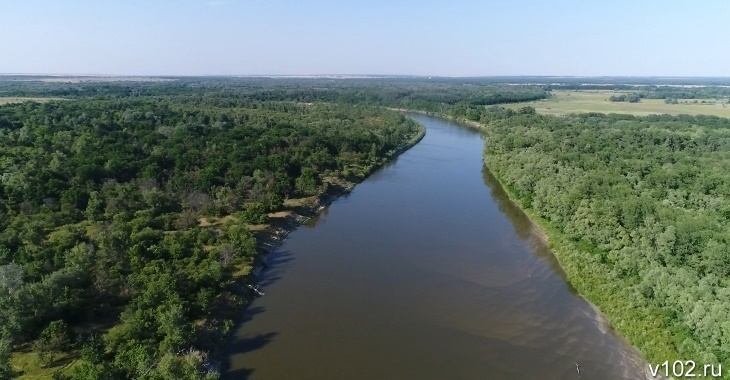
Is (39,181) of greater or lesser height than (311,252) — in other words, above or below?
above

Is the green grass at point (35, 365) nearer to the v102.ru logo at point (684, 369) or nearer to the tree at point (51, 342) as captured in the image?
the tree at point (51, 342)

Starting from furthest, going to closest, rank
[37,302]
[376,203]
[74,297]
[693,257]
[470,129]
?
[470,129] → [376,203] → [693,257] → [74,297] → [37,302]

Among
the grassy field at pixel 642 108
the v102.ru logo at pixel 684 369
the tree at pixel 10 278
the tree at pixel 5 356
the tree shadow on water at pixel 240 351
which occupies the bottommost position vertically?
the tree shadow on water at pixel 240 351

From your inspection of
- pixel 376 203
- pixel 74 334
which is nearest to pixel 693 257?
pixel 376 203

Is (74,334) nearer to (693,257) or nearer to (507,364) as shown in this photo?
(507,364)

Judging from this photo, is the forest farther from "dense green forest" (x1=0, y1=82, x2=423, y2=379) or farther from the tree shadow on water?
the tree shadow on water

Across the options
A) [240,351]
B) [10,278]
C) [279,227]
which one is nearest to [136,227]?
[10,278]

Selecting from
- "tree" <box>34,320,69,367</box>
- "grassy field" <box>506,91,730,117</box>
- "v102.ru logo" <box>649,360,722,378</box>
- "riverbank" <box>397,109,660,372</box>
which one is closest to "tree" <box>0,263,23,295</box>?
"tree" <box>34,320,69,367</box>

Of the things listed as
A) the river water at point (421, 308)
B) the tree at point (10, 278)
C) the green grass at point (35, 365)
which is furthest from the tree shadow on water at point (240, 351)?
the tree at point (10, 278)
